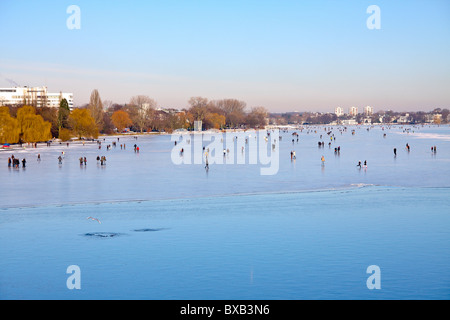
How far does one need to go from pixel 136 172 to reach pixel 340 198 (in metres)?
18.1

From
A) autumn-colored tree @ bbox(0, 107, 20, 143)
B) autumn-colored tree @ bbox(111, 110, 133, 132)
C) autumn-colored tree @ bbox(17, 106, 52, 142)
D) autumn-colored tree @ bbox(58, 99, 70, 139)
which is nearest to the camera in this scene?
autumn-colored tree @ bbox(0, 107, 20, 143)

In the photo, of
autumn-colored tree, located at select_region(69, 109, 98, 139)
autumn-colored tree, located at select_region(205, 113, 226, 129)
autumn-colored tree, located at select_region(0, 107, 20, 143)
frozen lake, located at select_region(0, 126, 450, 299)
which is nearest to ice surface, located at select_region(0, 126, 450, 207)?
frozen lake, located at select_region(0, 126, 450, 299)

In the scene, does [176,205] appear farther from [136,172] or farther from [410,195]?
[136,172]

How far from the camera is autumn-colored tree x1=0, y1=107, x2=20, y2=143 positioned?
7300cm

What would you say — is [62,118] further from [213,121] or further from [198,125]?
[213,121]

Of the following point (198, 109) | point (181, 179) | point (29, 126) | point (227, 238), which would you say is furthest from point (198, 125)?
point (227, 238)

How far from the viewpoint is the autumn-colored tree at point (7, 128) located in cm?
7300

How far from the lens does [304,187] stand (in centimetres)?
2886

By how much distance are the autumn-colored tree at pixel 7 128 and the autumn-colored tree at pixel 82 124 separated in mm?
21356

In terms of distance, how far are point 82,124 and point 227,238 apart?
86.4 meters

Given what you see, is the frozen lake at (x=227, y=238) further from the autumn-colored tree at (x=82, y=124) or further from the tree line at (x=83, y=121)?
the autumn-colored tree at (x=82, y=124)

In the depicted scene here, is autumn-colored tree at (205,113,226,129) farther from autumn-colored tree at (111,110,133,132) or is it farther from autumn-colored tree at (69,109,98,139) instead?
autumn-colored tree at (69,109,98,139)

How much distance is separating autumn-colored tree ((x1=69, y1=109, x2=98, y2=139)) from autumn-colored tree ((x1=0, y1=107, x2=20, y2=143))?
21.4 metres
